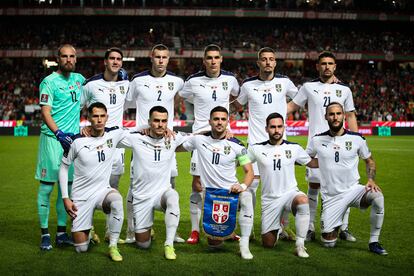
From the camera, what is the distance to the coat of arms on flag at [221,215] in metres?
6.29

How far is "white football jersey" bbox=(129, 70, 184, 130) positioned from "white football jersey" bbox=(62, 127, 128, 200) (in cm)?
89

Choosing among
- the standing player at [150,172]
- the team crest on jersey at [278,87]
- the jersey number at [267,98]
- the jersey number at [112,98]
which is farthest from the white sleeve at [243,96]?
the jersey number at [112,98]

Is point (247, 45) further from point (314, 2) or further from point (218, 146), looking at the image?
point (218, 146)

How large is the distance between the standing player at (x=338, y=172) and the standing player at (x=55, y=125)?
11.1 feet

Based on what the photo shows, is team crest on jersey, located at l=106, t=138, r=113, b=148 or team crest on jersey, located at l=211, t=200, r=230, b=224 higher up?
team crest on jersey, located at l=106, t=138, r=113, b=148

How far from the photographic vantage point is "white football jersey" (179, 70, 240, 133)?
724cm

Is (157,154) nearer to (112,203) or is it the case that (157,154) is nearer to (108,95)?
(112,203)

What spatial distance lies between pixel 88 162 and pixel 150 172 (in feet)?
2.59

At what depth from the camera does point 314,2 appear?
147 feet

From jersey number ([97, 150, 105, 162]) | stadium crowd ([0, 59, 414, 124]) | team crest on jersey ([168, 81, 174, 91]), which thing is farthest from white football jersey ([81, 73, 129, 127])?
stadium crowd ([0, 59, 414, 124])

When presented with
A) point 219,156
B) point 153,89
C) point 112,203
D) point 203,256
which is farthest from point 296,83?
point 112,203

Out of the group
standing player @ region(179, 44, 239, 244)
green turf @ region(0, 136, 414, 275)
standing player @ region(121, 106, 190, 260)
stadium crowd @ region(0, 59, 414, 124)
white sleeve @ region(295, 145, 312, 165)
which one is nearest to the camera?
green turf @ region(0, 136, 414, 275)

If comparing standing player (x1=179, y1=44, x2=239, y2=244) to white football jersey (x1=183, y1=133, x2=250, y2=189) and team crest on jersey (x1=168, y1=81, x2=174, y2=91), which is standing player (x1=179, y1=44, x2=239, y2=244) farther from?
white football jersey (x1=183, y1=133, x2=250, y2=189)

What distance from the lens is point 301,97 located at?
24.6 ft
